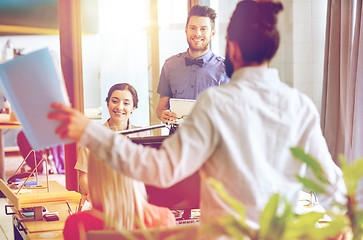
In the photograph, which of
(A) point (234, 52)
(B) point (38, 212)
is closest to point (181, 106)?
(B) point (38, 212)

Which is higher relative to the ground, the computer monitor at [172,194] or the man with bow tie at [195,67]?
A: the man with bow tie at [195,67]

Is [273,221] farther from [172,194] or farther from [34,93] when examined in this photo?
[172,194]

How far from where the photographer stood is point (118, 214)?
1.62m

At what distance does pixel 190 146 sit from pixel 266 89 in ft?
0.83

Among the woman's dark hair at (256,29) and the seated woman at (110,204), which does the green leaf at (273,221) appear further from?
the seated woman at (110,204)

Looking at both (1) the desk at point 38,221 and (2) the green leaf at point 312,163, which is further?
(1) the desk at point 38,221

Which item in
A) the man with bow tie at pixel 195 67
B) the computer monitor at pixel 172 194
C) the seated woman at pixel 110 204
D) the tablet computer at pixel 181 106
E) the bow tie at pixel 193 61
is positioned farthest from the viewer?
the bow tie at pixel 193 61

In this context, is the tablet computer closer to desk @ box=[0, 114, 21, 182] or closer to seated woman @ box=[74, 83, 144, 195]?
seated woman @ box=[74, 83, 144, 195]

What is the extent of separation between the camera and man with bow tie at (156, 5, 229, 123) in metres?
3.41

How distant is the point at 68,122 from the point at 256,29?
0.51m

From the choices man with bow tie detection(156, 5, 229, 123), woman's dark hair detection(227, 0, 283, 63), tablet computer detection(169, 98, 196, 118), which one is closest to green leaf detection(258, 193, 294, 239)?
woman's dark hair detection(227, 0, 283, 63)

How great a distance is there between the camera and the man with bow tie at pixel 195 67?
3414 mm

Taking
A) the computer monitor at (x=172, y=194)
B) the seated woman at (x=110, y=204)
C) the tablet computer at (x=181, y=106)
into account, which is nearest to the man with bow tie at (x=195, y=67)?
the tablet computer at (x=181, y=106)

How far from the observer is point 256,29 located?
134cm
